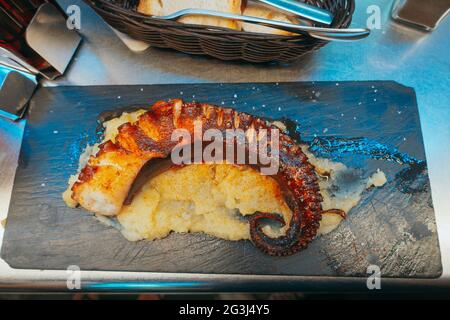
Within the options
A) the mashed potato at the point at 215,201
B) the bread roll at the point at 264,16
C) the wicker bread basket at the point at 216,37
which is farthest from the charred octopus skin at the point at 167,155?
the bread roll at the point at 264,16

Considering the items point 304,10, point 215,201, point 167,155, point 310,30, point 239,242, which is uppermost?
point 304,10

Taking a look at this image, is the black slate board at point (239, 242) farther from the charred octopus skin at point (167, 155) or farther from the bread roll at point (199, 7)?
the bread roll at point (199, 7)

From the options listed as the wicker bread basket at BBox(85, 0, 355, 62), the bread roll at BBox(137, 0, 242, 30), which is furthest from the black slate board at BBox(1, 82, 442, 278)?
the bread roll at BBox(137, 0, 242, 30)

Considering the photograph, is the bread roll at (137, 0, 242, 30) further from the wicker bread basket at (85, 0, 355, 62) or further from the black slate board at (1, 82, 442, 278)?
the black slate board at (1, 82, 442, 278)

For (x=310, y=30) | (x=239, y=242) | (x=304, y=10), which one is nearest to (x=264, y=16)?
(x=304, y=10)

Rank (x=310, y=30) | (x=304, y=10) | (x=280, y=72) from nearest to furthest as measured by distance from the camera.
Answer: (x=310, y=30), (x=304, y=10), (x=280, y=72)

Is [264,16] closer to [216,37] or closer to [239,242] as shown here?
[216,37]

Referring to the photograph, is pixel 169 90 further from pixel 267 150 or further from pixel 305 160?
pixel 305 160
